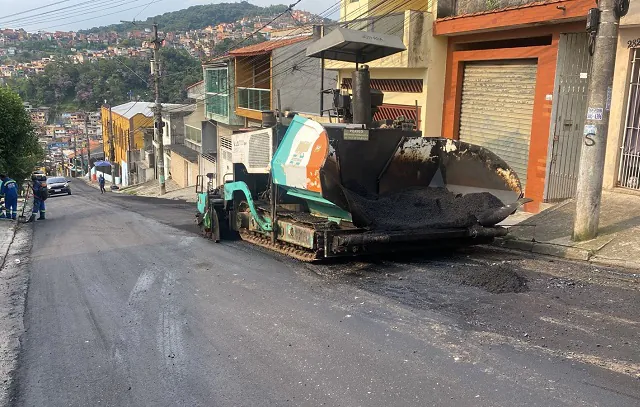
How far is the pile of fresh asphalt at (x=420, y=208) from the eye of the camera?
7.32m

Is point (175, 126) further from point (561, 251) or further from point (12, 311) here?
point (561, 251)

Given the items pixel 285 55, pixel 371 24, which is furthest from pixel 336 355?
pixel 285 55

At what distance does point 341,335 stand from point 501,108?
8.48 m

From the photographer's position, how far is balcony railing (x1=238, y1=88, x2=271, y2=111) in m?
23.5

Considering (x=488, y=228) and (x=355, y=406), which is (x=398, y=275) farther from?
(x=355, y=406)

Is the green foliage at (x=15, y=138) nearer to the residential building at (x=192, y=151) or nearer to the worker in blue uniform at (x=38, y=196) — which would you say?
the worker in blue uniform at (x=38, y=196)

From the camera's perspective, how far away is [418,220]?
7594 millimetres

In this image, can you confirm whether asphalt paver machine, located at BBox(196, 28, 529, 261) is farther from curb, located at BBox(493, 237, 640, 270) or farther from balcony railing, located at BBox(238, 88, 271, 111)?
balcony railing, located at BBox(238, 88, 271, 111)

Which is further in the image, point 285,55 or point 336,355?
point 285,55

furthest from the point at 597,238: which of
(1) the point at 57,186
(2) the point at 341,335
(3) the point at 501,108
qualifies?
(1) the point at 57,186

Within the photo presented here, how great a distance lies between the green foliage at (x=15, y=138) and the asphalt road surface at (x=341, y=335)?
1496cm

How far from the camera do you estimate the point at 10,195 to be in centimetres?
1622

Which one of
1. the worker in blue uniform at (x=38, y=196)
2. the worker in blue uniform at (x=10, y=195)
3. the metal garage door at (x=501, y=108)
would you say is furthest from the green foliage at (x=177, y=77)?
the metal garage door at (x=501, y=108)

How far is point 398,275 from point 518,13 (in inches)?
261
